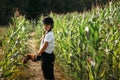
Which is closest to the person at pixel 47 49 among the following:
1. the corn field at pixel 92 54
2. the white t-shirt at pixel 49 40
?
the white t-shirt at pixel 49 40

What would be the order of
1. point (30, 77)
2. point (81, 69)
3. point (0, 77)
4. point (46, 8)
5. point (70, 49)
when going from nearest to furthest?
1. point (0, 77)
2. point (81, 69)
3. point (70, 49)
4. point (30, 77)
5. point (46, 8)

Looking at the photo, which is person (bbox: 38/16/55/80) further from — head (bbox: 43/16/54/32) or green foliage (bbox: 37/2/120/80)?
green foliage (bbox: 37/2/120/80)

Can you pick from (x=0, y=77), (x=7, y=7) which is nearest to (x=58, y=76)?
(x=0, y=77)

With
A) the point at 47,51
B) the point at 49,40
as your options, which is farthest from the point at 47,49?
the point at 49,40

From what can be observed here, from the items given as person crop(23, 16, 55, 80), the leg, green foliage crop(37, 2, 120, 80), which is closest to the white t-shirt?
person crop(23, 16, 55, 80)

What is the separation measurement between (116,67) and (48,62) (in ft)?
3.83

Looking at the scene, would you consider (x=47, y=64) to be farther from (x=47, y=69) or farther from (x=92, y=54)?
(x=92, y=54)

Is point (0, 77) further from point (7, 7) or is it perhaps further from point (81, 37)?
point (7, 7)

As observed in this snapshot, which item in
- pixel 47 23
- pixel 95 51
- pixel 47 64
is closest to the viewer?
pixel 95 51

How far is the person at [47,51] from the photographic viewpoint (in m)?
5.02

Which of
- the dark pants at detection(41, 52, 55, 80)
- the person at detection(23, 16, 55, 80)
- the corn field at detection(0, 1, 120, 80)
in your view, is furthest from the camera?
the dark pants at detection(41, 52, 55, 80)

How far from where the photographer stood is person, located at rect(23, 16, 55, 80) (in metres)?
5.02

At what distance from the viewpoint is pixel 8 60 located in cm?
512

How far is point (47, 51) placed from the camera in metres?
5.12
